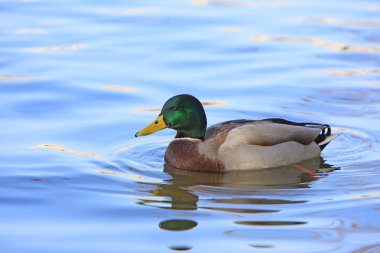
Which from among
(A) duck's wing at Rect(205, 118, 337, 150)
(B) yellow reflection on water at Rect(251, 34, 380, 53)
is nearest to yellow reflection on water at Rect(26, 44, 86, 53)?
(B) yellow reflection on water at Rect(251, 34, 380, 53)

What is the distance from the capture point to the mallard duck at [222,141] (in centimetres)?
872

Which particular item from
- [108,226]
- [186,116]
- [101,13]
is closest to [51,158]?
[186,116]

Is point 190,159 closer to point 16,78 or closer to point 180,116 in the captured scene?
point 180,116

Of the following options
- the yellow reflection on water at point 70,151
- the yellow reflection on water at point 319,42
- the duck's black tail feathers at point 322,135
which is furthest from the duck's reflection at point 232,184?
the yellow reflection on water at point 319,42

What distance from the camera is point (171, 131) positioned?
10.1 metres

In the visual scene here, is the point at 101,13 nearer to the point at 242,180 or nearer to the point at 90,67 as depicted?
the point at 90,67

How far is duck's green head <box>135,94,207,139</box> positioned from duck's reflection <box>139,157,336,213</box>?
0.37 meters

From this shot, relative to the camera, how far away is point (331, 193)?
7.80 metres

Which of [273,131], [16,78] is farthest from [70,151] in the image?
[16,78]

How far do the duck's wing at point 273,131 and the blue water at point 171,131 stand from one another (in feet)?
0.84

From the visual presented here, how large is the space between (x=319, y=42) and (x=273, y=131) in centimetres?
499

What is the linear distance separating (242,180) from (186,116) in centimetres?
87

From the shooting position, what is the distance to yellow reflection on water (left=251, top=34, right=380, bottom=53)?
13359 millimetres

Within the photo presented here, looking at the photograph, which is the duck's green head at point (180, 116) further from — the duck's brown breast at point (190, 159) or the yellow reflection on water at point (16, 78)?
the yellow reflection on water at point (16, 78)
